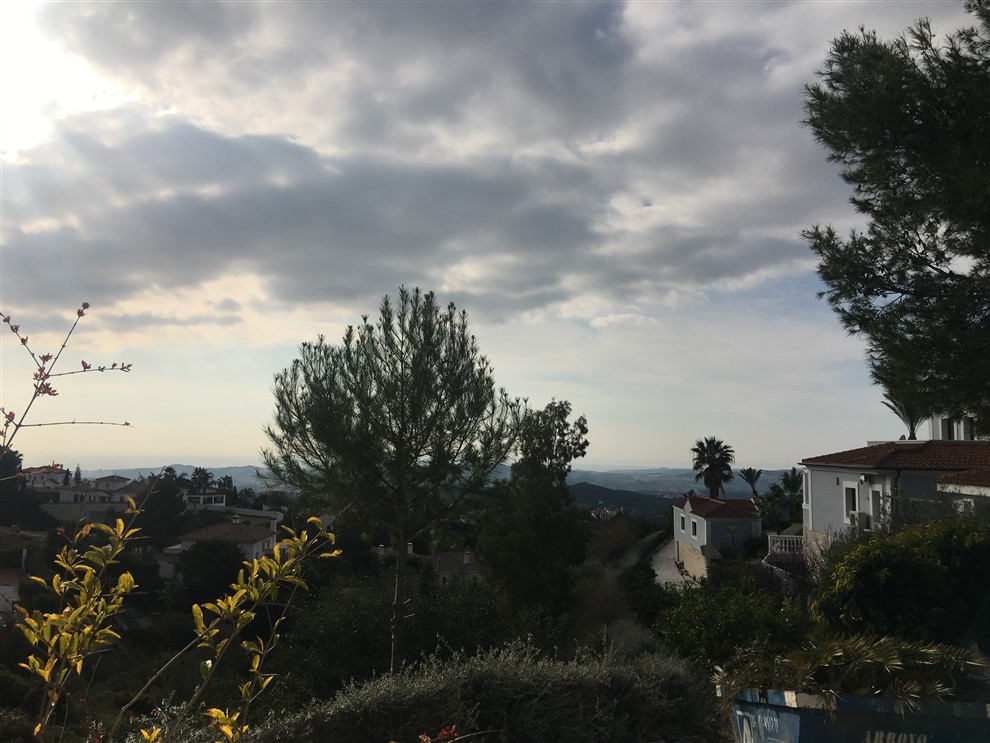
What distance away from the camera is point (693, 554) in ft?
123

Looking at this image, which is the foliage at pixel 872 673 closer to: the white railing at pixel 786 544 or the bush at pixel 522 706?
the bush at pixel 522 706

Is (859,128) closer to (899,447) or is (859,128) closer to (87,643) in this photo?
(87,643)

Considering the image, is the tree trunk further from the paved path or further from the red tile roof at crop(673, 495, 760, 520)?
the red tile roof at crop(673, 495, 760, 520)

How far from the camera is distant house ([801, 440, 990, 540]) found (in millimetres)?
19109

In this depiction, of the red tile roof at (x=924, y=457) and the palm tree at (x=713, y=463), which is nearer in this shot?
the red tile roof at (x=924, y=457)

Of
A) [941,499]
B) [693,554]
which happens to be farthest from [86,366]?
[693,554]

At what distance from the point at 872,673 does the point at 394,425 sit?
9.20m

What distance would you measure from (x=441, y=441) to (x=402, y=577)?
97.9 inches

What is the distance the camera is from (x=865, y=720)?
4.11 m

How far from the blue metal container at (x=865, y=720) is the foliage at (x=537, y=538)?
16.7m

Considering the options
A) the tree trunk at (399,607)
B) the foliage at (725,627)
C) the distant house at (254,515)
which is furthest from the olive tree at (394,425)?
the distant house at (254,515)

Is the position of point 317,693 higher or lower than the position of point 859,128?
lower

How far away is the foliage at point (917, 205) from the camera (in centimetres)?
759

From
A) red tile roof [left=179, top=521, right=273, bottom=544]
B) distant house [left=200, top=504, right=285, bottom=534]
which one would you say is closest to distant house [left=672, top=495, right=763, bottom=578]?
red tile roof [left=179, top=521, right=273, bottom=544]
